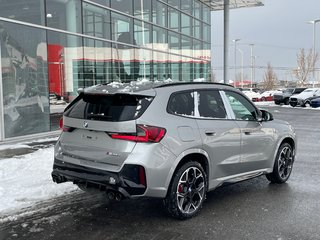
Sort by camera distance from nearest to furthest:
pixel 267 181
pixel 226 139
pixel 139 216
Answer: pixel 139 216, pixel 226 139, pixel 267 181

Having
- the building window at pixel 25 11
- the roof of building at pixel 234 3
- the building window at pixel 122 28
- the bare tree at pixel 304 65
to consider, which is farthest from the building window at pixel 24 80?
the bare tree at pixel 304 65

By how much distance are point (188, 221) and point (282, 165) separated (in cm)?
266

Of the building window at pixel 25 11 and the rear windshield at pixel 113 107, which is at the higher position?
the building window at pixel 25 11

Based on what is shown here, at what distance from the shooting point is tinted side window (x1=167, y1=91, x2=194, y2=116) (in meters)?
4.99

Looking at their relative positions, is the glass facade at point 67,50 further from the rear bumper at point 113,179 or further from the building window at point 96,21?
the rear bumper at point 113,179

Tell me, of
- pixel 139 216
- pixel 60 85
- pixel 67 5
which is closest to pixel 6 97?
pixel 60 85

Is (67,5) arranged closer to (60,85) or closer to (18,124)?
(60,85)

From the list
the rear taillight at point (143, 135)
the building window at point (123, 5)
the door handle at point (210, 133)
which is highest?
the building window at point (123, 5)

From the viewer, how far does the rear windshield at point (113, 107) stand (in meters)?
4.67

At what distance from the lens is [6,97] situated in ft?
39.2

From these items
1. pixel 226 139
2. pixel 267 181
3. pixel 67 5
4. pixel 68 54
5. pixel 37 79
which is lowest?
A: pixel 267 181

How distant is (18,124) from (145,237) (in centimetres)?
915

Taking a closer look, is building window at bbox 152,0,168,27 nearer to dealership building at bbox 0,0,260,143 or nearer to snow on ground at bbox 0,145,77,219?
dealership building at bbox 0,0,260,143

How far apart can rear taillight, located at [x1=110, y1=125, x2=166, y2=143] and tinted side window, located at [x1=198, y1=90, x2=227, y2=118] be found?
3.06 feet
